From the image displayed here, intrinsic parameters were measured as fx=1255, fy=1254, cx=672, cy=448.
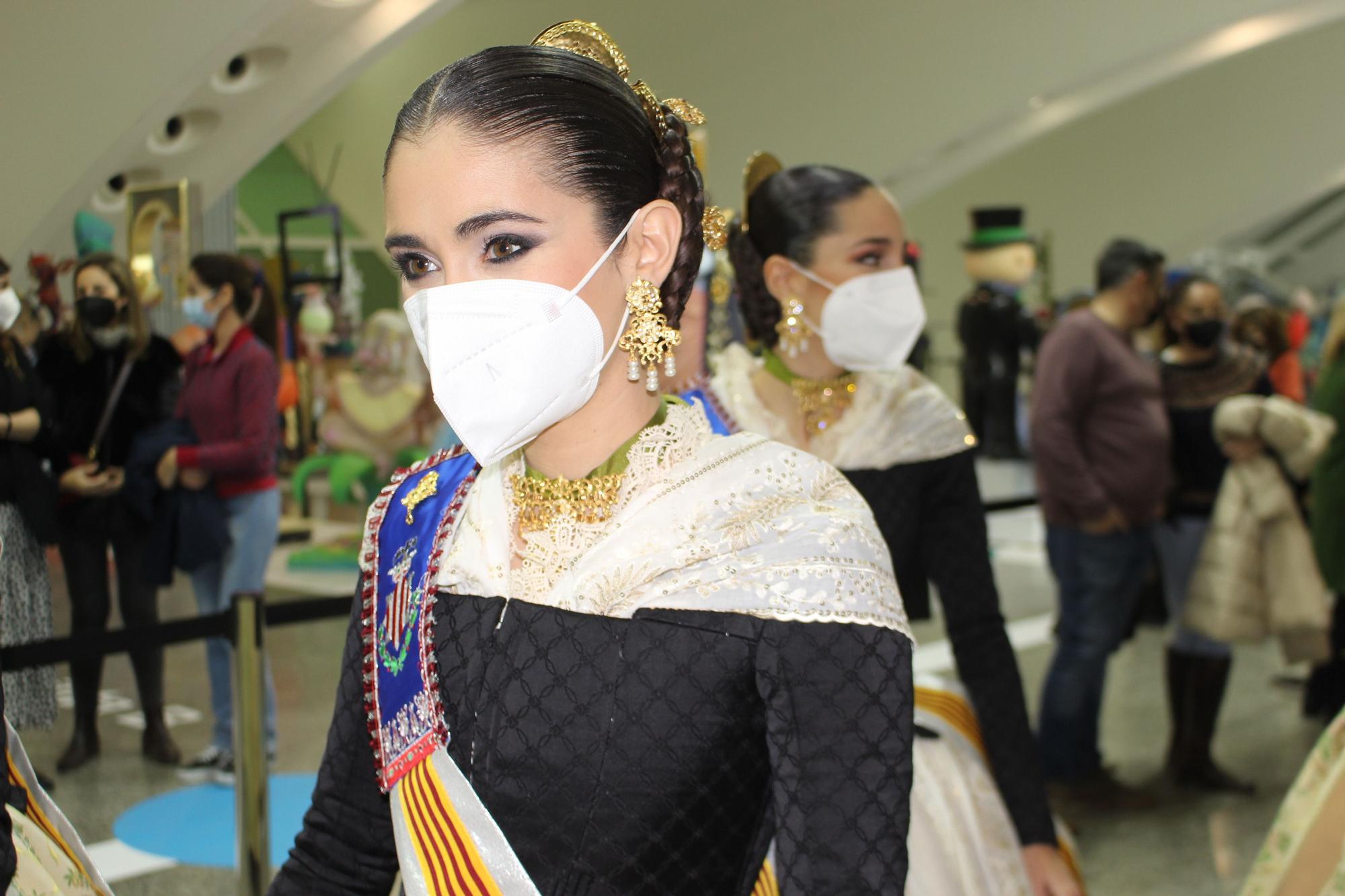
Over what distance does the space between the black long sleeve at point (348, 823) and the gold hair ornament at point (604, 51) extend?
1.90 feet

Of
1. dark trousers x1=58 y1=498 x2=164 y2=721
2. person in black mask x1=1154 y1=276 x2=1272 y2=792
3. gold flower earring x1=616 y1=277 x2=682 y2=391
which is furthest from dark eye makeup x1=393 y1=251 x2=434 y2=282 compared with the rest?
person in black mask x1=1154 y1=276 x2=1272 y2=792

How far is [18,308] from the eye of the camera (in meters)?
1.40

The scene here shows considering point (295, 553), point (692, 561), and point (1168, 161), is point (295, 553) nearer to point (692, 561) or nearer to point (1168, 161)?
point (692, 561)

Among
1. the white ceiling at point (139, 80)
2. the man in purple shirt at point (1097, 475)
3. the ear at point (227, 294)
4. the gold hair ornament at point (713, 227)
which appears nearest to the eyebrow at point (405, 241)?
the gold hair ornament at point (713, 227)

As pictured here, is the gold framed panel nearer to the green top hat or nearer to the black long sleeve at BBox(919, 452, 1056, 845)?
the black long sleeve at BBox(919, 452, 1056, 845)

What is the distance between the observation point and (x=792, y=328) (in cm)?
210

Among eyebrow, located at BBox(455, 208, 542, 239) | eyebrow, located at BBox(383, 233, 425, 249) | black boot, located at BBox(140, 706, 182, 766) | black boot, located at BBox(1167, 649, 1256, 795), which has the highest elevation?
eyebrow, located at BBox(455, 208, 542, 239)

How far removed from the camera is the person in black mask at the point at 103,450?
1.64m

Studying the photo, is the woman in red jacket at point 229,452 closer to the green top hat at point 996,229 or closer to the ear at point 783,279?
the ear at point 783,279

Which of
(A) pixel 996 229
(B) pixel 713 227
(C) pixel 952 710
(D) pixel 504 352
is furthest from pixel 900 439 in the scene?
(A) pixel 996 229

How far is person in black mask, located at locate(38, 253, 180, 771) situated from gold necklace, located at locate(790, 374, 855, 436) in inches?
41.0

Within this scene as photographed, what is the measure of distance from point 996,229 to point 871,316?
5873 millimetres

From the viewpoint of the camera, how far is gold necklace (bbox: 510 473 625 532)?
1201 mm

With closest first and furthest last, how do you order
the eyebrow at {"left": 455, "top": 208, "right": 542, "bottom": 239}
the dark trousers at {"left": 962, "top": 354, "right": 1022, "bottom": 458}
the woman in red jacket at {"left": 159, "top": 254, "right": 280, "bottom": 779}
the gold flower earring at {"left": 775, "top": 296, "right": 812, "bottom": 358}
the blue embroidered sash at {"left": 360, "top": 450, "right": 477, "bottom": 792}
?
1. the eyebrow at {"left": 455, "top": 208, "right": 542, "bottom": 239}
2. the blue embroidered sash at {"left": 360, "top": 450, "right": 477, "bottom": 792}
3. the gold flower earring at {"left": 775, "top": 296, "right": 812, "bottom": 358}
4. the woman in red jacket at {"left": 159, "top": 254, "right": 280, "bottom": 779}
5. the dark trousers at {"left": 962, "top": 354, "right": 1022, "bottom": 458}
